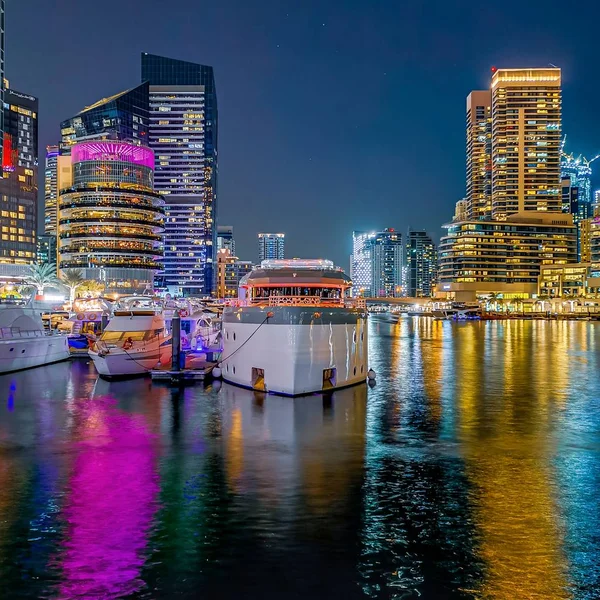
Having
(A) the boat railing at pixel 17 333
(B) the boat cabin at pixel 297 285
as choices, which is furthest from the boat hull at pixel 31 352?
(B) the boat cabin at pixel 297 285

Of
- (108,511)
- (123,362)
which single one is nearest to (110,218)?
(123,362)

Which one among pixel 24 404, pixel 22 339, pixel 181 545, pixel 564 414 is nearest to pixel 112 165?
pixel 22 339

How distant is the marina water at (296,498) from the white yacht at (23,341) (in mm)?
12880

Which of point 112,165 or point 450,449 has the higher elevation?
point 112,165

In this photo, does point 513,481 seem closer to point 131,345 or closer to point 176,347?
point 176,347

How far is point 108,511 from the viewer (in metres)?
16.1

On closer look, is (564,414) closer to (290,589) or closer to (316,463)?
(316,463)

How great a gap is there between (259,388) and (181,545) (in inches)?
835

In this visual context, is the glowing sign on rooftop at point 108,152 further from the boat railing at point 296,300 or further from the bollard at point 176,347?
the boat railing at point 296,300

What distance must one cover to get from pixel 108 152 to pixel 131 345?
132 meters

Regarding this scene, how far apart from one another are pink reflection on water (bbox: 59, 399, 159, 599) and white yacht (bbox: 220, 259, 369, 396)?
885 cm

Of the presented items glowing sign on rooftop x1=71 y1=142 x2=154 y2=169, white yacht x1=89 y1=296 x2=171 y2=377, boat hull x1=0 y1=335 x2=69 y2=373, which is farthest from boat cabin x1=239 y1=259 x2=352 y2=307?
glowing sign on rooftop x1=71 y1=142 x2=154 y2=169

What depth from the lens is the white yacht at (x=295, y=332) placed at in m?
32.2

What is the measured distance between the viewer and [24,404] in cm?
3322
